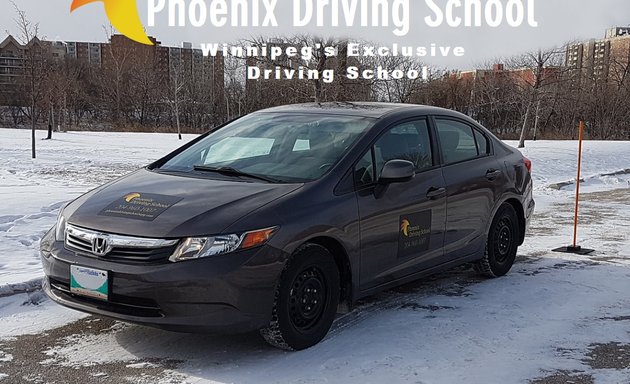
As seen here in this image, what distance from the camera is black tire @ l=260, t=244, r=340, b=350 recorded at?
4.22 metres

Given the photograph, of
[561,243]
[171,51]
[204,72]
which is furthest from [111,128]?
[561,243]

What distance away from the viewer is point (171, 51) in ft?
254

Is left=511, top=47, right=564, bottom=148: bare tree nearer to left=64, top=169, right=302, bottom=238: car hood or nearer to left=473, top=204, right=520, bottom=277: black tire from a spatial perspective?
left=473, top=204, right=520, bottom=277: black tire

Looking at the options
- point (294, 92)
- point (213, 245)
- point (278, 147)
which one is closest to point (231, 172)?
point (278, 147)

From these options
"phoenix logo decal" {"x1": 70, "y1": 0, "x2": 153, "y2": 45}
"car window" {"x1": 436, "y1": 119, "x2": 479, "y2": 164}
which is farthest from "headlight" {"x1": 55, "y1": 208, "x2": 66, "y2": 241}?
"phoenix logo decal" {"x1": 70, "y1": 0, "x2": 153, "y2": 45}

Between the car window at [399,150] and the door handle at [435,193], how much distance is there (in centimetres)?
19

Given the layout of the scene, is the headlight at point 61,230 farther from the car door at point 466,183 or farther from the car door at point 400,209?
the car door at point 466,183

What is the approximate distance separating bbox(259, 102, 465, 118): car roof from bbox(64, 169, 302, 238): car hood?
4.14 ft

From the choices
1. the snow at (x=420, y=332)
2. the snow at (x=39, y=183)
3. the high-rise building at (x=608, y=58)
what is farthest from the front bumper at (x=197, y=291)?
the high-rise building at (x=608, y=58)

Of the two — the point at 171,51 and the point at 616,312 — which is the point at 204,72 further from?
the point at 616,312

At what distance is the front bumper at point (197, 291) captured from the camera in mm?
3893

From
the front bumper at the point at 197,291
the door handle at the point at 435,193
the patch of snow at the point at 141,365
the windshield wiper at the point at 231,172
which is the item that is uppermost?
the windshield wiper at the point at 231,172

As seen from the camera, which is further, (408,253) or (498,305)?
(498,305)

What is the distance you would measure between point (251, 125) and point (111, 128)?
55.1 metres
